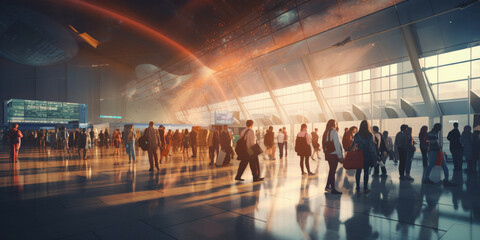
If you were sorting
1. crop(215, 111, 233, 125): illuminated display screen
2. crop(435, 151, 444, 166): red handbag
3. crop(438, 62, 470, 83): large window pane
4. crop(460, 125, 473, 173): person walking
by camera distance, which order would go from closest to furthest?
1. crop(435, 151, 444, 166): red handbag
2. crop(460, 125, 473, 173): person walking
3. crop(438, 62, 470, 83): large window pane
4. crop(215, 111, 233, 125): illuminated display screen

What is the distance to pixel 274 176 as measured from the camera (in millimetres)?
7164

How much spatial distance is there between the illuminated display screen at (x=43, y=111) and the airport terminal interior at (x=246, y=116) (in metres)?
0.18

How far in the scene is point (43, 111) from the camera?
32.2 metres

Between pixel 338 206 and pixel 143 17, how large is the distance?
17653 millimetres

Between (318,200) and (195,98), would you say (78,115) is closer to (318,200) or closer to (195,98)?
(195,98)

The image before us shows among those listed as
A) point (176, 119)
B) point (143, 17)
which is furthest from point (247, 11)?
point (176, 119)

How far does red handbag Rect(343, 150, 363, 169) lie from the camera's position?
17.0 ft

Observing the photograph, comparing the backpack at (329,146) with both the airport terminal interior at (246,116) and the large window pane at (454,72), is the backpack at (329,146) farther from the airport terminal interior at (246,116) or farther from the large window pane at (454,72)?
the large window pane at (454,72)

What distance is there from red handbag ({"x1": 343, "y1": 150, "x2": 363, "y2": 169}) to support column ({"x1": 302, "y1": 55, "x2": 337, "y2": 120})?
14.9 metres

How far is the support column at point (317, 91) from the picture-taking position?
19.1 meters

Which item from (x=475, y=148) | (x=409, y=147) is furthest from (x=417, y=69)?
(x=409, y=147)

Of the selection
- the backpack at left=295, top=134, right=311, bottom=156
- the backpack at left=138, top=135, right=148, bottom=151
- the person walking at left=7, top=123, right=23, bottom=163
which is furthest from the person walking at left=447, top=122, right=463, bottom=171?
the person walking at left=7, top=123, right=23, bottom=163

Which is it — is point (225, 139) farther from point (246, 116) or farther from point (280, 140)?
point (246, 116)

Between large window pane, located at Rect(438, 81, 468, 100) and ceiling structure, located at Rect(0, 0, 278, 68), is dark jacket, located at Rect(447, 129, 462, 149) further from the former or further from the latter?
ceiling structure, located at Rect(0, 0, 278, 68)
